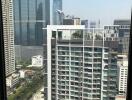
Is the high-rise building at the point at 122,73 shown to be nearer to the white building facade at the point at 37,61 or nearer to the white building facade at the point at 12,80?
the white building facade at the point at 37,61

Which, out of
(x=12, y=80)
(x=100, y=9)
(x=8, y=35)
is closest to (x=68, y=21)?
(x=100, y=9)

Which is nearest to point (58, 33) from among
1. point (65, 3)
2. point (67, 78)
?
point (65, 3)

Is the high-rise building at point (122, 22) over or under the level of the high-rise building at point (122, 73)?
over

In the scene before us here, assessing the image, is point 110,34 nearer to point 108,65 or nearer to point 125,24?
point 125,24

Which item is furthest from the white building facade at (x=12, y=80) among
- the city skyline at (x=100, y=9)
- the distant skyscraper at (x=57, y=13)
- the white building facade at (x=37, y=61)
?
the city skyline at (x=100, y=9)

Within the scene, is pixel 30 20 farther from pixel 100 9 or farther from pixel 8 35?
pixel 100 9

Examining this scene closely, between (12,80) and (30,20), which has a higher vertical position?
(30,20)
